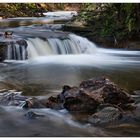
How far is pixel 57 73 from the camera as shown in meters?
8.02

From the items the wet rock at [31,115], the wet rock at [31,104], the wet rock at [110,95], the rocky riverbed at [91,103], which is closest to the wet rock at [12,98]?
the rocky riverbed at [91,103]

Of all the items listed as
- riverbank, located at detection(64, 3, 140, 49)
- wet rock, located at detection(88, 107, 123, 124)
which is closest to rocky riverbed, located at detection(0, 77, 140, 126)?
wet rock, located at detection(88, 107, 123, 124)

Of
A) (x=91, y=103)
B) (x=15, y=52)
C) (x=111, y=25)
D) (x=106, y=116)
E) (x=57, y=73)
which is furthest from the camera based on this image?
(x=111, y=25)

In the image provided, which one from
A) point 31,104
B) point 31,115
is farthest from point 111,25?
point 31,115

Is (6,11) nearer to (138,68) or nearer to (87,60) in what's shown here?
(87,60)

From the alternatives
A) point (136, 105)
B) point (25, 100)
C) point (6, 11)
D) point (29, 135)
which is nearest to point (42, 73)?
point (25, 100)

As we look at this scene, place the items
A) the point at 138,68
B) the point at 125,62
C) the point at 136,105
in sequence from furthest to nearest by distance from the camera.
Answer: the point at 125,62
the point at 138,68
the point at 136,105

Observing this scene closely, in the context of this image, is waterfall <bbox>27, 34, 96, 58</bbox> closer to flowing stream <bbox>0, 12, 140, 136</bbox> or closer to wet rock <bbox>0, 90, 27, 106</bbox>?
flowing stream <bbox>0, 12, 140, 136</bbox>

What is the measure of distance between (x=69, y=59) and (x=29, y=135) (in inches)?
219

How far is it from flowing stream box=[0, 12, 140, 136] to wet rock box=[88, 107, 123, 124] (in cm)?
11

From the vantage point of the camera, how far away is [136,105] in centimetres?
524

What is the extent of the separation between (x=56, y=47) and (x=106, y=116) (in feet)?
19.3

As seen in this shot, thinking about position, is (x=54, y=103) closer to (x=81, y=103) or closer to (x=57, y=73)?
(x=81, y=103)

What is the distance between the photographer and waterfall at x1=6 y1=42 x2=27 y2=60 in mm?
9631
